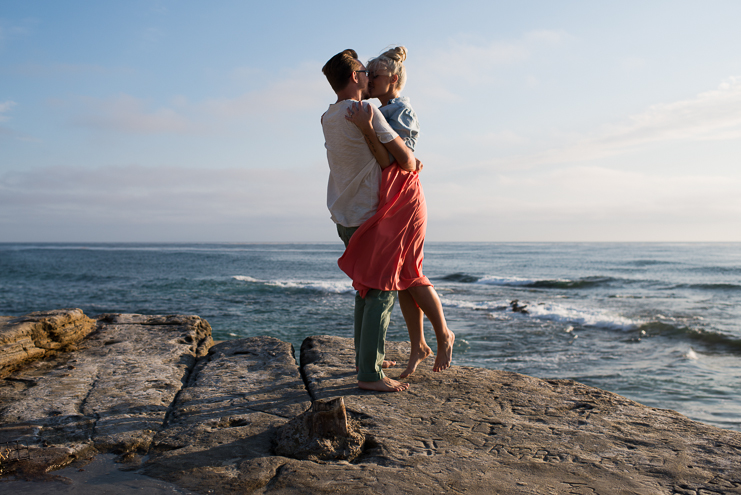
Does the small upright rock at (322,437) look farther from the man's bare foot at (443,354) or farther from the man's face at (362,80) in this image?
the man's face at (362,80)

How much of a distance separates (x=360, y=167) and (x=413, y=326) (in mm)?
1033

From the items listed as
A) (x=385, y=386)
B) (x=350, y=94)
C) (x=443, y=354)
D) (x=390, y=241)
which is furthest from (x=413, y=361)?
(x=350, y=94)

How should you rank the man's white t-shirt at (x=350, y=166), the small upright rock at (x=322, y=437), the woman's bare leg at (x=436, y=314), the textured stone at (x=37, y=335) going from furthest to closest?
the textured stone at (x=37, y=335) < the woman's bare leg at (x=436, y=314) < the man's white t-shirt at (x=350, y=166) < the small upright rock at (x=322, y=437)

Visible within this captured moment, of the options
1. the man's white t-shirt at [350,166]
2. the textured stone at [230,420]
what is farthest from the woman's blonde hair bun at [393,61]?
the textured stone at [230,420]

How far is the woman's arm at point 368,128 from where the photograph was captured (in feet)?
7.74

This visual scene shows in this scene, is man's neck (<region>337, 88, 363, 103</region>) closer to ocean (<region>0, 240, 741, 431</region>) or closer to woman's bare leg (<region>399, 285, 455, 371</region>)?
woman's bare leg (<region>399, 285, 455, 371</region>)

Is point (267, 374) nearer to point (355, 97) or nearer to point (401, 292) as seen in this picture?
point (401, 292)

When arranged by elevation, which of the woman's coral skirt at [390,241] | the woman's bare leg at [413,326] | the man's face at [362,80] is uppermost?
the man's face at [362,80]

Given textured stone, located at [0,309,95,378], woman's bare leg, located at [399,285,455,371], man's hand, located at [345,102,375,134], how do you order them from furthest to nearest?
textured stone, located at [0,309,95,378]
woman's bare leg, located at [399,285,455,371]
man's hand, located at [345,102,375,134]

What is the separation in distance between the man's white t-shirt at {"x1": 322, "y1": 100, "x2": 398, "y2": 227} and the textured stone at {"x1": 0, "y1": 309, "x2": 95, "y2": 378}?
236cm

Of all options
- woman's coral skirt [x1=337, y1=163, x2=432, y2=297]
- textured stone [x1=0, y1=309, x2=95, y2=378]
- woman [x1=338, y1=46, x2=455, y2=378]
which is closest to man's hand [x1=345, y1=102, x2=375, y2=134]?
woman [x1=338, y1=46, x2=455, y2=378]

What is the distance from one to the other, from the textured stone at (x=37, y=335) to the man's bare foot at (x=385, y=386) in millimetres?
2241

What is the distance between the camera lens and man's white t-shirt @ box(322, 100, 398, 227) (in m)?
2.46

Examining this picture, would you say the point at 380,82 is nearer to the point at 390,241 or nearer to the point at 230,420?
the point at 390,241
